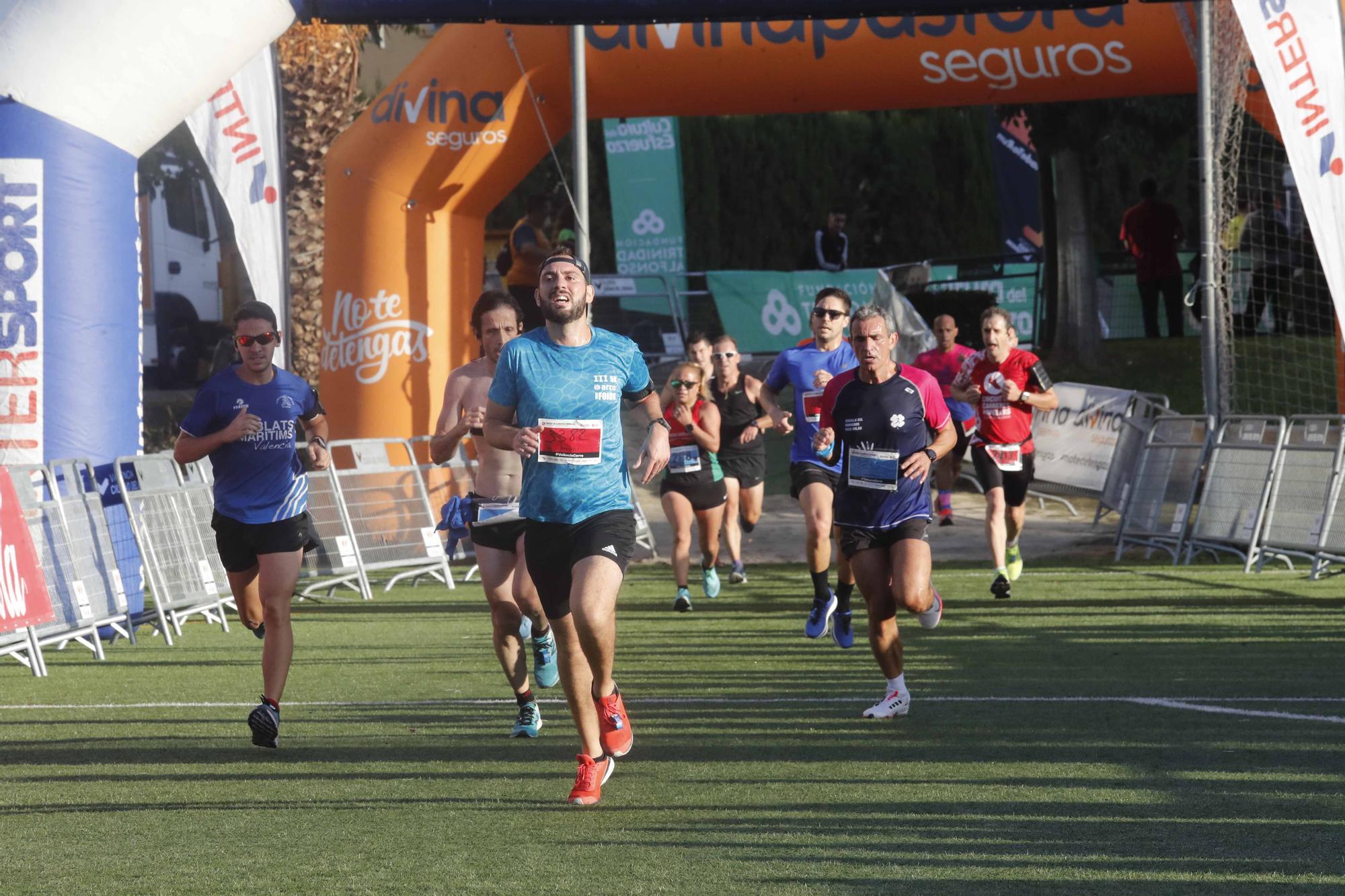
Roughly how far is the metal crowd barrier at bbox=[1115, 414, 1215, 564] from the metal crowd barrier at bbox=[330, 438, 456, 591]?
597 cm

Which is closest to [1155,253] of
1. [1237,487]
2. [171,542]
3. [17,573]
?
[1237,487]

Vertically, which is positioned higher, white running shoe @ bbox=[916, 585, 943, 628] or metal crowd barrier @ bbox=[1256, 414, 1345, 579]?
metal crowd barrier @ bbox=[1256, 414, 1345, 579]

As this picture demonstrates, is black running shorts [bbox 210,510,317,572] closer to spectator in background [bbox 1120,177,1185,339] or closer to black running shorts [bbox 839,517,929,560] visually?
black running shorts [bbox 839,517,929,560]

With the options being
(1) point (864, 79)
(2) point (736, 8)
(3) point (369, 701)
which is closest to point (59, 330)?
(3) point (369, 701)

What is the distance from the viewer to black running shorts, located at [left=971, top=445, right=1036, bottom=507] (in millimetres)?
13117

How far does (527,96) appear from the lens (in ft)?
50.0

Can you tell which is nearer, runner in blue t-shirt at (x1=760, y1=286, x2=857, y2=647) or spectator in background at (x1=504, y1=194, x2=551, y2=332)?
runner in blue t-shirt at (x1=760, y1=286, x2=857, y2=647)

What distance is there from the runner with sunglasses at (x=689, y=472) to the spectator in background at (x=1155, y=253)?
35.9 ft

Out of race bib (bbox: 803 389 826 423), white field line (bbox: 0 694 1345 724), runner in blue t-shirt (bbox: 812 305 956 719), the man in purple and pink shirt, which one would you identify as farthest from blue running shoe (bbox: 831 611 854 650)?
the man in purple and pink shirt

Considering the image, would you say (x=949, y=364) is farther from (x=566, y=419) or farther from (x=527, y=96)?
(x=566, y=419)

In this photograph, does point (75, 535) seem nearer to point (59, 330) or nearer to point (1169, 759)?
point (59, 330)

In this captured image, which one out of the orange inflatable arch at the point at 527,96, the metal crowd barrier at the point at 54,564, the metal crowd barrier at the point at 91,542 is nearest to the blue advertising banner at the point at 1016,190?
the orange inflatable arch at the point at 527,96

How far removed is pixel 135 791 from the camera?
6.66 metres

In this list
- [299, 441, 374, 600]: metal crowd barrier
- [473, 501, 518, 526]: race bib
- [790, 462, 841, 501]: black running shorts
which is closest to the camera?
[473, 501, 518, 526]: race bib
